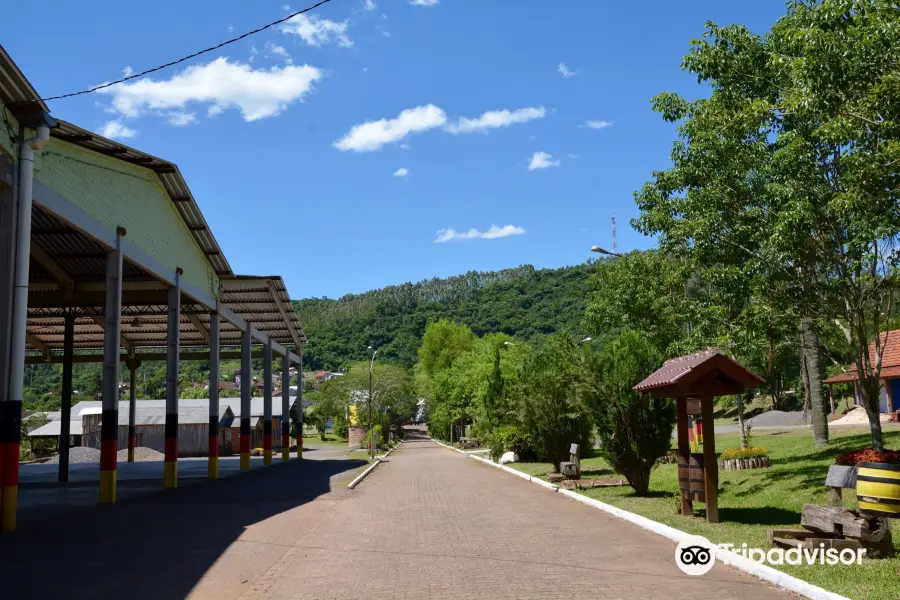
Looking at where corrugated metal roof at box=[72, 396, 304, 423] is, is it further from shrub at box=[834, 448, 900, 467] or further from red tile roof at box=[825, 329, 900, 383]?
shrub at box=[834, 448, 900, 467]

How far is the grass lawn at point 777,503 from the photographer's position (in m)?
7.24

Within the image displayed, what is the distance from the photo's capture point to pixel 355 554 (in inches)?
405

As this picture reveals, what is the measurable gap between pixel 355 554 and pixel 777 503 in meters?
7.75

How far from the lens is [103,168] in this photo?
1831cm

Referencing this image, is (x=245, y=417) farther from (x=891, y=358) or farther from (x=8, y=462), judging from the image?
(x=891, y=358)

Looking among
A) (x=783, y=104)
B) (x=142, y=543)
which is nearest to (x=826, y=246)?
(x=783, y=104)

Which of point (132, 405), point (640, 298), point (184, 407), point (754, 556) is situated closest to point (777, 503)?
point (754, 556)

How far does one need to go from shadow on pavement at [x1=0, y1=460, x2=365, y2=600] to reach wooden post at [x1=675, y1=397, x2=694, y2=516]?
23.9 ft

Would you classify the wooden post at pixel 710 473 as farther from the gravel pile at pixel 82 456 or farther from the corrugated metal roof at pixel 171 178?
the gravel pile at pixel 82 456

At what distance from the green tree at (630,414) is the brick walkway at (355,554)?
1.53 metres

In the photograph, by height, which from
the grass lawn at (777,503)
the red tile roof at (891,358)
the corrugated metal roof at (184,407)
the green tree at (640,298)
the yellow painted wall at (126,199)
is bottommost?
the grass lawn at (777,503)

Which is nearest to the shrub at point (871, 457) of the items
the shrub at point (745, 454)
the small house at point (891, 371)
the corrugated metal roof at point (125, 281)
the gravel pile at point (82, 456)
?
the shrub at point (745, 454)

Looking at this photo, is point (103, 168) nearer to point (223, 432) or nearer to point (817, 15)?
point (817, 15)

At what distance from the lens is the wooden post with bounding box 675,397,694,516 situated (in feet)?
40.0
